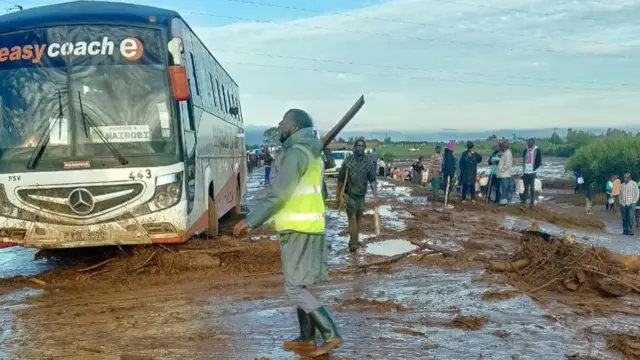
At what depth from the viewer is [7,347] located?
19.7ft

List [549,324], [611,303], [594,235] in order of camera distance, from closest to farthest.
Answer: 1. [549,324]
2. [611,303]
3. [594,235]

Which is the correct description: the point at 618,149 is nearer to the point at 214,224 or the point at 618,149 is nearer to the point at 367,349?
the point at 214,224

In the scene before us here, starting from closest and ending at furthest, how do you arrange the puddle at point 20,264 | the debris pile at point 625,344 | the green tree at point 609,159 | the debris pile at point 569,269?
the debris pile at point 625,344 < the debris pile at point 569,269 < the puddle at point 20,264 < the green tree at point 609,159

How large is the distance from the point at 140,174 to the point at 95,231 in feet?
3.21

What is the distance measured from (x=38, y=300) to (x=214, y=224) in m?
3.70

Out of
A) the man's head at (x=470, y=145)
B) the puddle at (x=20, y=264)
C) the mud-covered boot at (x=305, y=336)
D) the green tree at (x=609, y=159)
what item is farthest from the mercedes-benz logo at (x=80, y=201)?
the green tree at (x=609, y=159)

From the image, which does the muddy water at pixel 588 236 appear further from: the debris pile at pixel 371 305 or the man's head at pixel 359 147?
the debris pile at pixel 371 305

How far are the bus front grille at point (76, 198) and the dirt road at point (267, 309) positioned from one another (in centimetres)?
102

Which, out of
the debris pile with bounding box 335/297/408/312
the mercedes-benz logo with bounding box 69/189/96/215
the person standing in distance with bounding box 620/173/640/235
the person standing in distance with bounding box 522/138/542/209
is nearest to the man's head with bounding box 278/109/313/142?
the debris pile with bounding box 335/297/408/312

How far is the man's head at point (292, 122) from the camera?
557 centimetres

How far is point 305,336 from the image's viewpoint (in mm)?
5844

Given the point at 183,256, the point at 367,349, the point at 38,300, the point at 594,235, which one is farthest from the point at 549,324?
the point at 594,235

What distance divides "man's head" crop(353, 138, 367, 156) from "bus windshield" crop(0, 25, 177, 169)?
3.34 m

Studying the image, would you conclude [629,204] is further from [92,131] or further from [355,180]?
[92,131]
